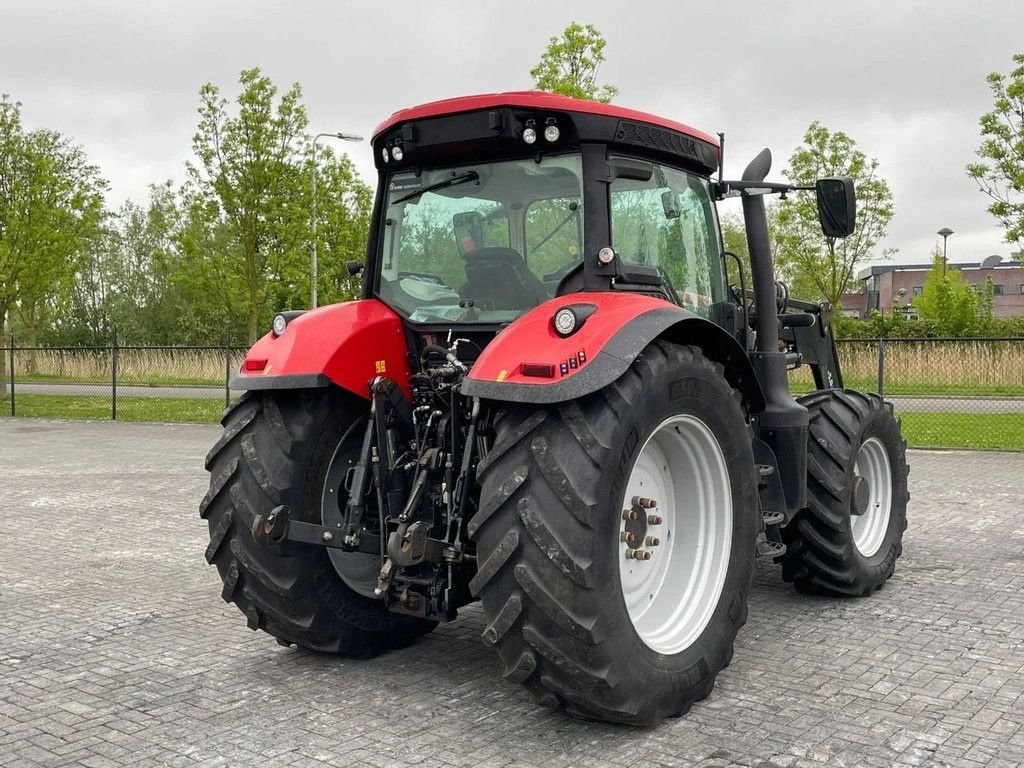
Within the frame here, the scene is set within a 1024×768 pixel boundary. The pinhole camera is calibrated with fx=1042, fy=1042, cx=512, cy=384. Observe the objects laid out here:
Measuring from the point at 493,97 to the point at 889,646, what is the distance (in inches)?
132

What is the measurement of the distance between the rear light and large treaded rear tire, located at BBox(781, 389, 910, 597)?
9.27ft

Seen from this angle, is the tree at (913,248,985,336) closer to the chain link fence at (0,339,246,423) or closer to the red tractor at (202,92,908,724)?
the chain link fence at (0,339,246,423)

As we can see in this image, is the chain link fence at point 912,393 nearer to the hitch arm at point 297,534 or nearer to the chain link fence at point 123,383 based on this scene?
the chain link fence at point 123,383

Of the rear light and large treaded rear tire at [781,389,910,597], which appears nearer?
the rear light

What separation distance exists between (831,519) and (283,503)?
322 centimetres

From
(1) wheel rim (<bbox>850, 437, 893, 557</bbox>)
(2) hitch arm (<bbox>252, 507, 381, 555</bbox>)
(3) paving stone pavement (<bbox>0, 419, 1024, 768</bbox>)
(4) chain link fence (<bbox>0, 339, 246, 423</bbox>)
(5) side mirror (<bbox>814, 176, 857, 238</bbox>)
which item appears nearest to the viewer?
(3) paving stone pavement (<bbox>0, 419, 1024, 768</bbox>)

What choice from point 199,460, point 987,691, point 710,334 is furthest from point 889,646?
point 199,460

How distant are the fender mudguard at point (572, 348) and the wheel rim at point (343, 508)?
3.78ft

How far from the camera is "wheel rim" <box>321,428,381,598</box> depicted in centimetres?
499

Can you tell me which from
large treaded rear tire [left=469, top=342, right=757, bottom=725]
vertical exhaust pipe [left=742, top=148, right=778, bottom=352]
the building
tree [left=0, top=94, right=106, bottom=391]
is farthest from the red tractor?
the building

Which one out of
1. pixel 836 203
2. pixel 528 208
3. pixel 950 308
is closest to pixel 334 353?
pixel 528 208

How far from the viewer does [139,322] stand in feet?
166

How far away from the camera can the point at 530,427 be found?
13.0 feet

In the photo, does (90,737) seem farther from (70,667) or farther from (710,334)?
(710,334)
